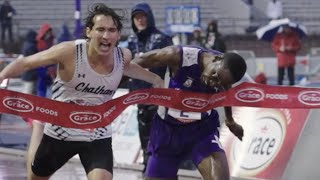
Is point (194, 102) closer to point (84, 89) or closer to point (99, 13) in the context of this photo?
point (84, 89)

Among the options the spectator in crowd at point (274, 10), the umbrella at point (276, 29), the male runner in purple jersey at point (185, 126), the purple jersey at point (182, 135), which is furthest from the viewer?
the spectator in crowd at point (274, 10)

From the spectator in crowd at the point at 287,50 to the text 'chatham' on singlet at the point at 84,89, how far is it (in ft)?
50.4

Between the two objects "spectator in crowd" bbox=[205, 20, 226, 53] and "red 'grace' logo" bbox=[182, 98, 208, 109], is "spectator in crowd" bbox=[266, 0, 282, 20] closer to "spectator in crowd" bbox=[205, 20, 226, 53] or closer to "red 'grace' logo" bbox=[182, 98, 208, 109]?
"spectator in crowd" bbox=[205, 20, 226, 53]

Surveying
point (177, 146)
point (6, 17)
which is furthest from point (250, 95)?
point (6, 17)

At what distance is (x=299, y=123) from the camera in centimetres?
1113

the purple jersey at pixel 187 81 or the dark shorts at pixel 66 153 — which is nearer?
the dark shorts at pixel 66 153

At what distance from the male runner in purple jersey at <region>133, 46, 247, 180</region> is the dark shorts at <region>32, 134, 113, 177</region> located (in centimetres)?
82

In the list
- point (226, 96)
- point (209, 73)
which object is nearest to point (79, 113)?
point (209, 73)

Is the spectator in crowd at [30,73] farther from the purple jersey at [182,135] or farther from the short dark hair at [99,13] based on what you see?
the short dark hair at [99,13]

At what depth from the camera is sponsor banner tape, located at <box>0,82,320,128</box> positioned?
7594 mm

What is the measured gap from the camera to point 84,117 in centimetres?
759

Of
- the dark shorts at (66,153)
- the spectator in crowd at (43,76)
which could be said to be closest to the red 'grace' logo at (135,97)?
the dark shorts at (66,153)

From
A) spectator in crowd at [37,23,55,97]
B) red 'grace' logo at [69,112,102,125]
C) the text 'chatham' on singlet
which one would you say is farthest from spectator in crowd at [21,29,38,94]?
the text 'chatham' on singlet

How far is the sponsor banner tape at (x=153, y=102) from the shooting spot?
7.59 metres
